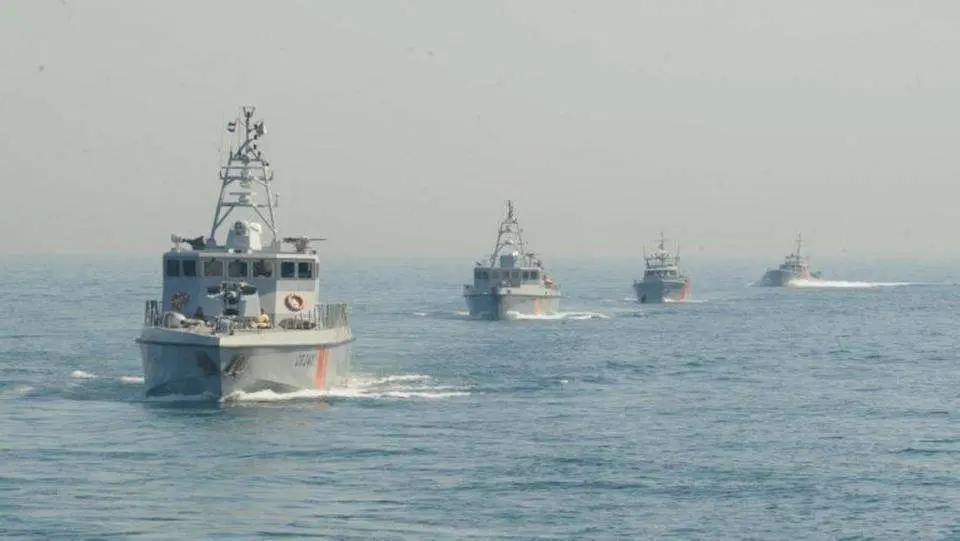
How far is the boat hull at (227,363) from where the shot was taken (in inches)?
2263

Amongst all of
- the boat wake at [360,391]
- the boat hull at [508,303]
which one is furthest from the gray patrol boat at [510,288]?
the boat wake at [360,391]

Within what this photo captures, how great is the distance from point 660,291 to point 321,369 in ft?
404

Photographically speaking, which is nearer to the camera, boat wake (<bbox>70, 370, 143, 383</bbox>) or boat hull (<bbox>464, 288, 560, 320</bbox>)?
boat wake (<bbox>70, 370, 143, 383</bbox>)

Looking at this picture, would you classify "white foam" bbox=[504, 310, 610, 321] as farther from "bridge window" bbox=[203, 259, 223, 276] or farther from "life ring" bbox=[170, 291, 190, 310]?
"life ring" bbox=[170, 291, 190, 310]

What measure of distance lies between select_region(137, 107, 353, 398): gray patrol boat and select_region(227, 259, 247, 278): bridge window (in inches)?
1.6

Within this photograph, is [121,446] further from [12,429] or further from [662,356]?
[662,356]

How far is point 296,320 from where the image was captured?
63.0 m

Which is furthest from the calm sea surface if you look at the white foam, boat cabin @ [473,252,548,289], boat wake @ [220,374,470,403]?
boat cabin @ [473,252,548,289]

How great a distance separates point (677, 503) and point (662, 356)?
53.4 meters

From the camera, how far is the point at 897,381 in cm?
7956

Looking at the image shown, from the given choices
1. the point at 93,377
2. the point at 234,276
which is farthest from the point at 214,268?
the point at 93,377

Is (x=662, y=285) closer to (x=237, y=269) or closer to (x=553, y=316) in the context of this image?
(x=553, y=316)

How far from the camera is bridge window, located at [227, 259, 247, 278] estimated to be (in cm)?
6350

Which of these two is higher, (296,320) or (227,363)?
(296,320)
